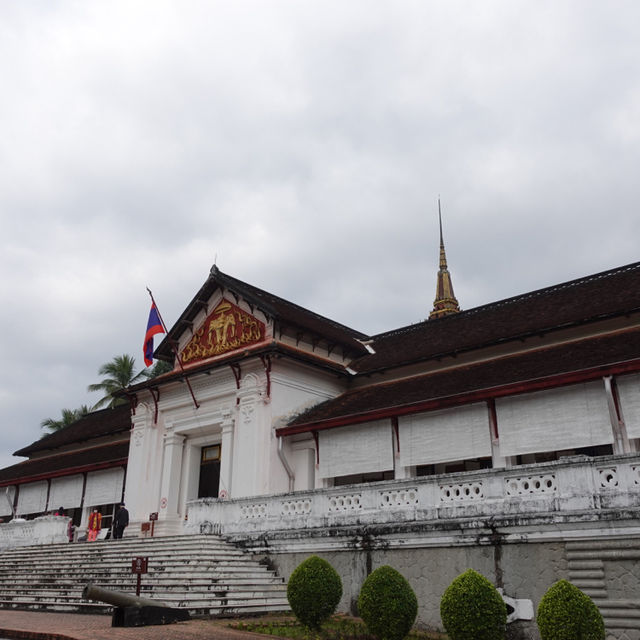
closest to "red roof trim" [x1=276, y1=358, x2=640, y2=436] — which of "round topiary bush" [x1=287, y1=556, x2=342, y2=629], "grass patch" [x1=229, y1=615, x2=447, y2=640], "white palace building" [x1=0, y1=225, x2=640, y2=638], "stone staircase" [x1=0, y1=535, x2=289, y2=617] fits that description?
"white palace building" [x1=0, y1=225, x2=640, y2=638]

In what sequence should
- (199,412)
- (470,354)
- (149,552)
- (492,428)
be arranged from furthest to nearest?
(199,412), (470,354), (492,428), (149,552)

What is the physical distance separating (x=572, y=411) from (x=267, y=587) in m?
8.53

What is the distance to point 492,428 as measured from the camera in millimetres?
18766

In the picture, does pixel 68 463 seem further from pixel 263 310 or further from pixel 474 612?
pixel 474 612

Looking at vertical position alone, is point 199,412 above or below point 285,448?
above

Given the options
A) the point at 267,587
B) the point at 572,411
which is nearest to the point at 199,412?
the point at 267,587

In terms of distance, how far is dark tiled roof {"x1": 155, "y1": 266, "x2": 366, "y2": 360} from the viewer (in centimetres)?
2487

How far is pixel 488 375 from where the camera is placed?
794 inches

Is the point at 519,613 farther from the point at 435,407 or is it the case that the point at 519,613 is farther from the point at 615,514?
the point at 435,407

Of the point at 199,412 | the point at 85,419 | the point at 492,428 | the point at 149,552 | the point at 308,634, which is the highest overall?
the point at 85,419

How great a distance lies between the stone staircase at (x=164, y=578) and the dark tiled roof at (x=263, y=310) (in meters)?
9.03

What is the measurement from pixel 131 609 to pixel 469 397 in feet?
33.5

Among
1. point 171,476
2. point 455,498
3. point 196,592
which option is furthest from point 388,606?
point 171,476

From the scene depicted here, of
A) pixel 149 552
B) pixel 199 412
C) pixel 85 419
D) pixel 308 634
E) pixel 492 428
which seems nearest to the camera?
pixel 308 634
